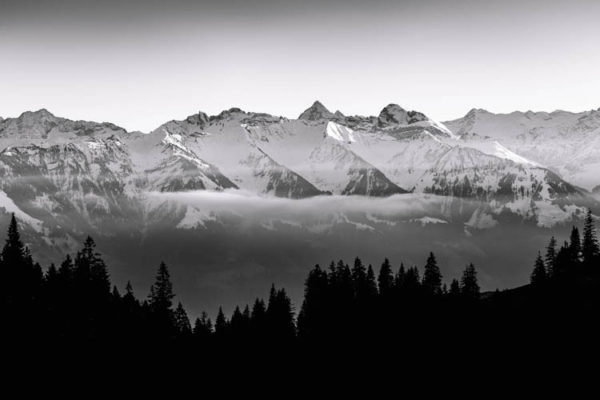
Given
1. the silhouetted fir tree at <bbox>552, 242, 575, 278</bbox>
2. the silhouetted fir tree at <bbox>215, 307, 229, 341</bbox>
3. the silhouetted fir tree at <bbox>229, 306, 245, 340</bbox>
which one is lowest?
the silhouetted fir tree at <bbox>215, 307, 229, 341</bbox>

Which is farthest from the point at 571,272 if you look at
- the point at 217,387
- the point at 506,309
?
the point at 217,387

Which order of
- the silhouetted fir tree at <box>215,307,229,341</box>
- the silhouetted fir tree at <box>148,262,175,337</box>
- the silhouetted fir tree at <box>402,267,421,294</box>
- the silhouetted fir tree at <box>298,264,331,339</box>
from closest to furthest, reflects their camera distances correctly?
the silhouetted fir tree at <box>148,262,175,337</box>, the silhouetted fir tree at <box>298,264,331,339</box>, the silhouetted fir tree at <box>402,267,421,294</box>, the silhouetted fir tree at <box>215,307,229,341</box>

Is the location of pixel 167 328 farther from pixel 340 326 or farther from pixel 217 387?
pixel 340 326

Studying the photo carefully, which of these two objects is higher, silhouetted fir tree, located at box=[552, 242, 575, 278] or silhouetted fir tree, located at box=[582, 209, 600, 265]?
silhouetted fir tree, located at box=[582, 209, 600, 265]

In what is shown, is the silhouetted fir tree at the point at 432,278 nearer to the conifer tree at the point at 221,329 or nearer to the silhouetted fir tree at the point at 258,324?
the silhouetted fir tree at the point at 258,324

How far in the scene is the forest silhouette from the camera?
117 metres

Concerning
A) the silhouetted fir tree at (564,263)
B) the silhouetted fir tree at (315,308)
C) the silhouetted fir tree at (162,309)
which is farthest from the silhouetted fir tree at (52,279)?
the silhouetted fir tree at (564,263)

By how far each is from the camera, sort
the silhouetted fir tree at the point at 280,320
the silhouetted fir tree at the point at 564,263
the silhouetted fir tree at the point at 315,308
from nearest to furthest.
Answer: the silhouetted fir tree at the point at 280,320, the silhouetted fir tree at the point at 315,308, the silhouetted fir tree at the point at 564,263

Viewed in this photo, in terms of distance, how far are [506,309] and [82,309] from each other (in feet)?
183

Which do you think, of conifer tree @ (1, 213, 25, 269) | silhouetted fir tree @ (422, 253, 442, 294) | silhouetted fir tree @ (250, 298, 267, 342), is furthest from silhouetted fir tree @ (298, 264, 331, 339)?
conifer tree @ (1, 213, 25, 269)

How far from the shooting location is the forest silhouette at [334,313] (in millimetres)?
116562

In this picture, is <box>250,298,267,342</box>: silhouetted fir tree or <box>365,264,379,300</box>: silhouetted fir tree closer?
<box>250,298,267,342</box>: silhouetted fir tree

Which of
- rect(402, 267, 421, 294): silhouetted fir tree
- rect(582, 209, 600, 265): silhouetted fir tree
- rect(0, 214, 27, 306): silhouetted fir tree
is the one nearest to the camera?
rect(0, 214, 27, 306): silhouetted fir tree

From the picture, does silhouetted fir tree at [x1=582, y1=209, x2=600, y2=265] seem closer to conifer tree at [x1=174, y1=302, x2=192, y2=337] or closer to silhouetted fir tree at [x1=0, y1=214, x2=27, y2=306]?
conifer tree at [x1=174, y1=302, x2=192, y2=337]
